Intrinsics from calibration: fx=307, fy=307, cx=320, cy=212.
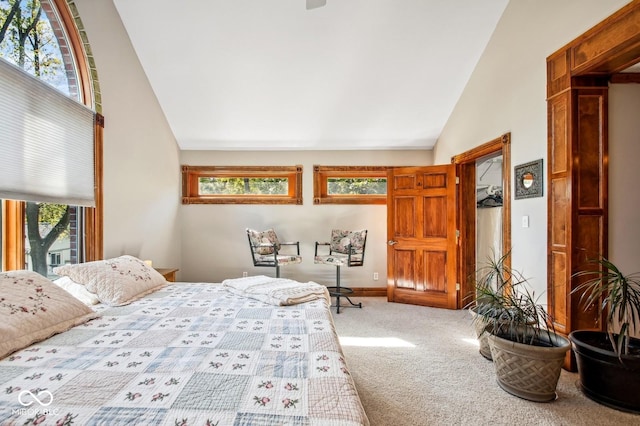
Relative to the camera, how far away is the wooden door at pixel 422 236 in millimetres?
4055

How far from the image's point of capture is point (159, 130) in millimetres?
4043

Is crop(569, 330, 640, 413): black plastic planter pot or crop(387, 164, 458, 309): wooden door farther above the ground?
crop(387, 164, 458, 309): wooden door

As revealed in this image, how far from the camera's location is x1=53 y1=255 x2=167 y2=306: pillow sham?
2.04 metres

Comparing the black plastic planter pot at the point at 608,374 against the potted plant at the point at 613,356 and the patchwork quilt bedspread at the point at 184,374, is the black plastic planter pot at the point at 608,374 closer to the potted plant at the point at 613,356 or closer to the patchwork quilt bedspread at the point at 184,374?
the potted plant at the point at 613,356

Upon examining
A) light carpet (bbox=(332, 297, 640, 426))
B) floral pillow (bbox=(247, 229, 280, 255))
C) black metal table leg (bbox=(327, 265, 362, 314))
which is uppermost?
floral pillow (bbox=(247, 229, 280, 255))

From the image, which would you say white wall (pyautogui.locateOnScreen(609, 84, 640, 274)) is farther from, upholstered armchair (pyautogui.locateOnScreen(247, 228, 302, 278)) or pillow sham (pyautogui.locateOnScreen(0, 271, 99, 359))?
pillow sham (pyautogui.locateOnScreen(0, 271, 99, 359))

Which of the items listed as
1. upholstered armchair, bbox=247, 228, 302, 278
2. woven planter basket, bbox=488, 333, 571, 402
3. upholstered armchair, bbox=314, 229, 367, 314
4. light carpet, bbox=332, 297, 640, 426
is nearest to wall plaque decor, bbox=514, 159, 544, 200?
woven planter basket, bbox=488, 333, 571, 402

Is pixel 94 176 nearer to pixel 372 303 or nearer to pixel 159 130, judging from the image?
pixel 159 130

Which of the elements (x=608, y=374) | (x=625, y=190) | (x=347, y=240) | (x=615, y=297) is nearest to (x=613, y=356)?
(x=608, y=374)

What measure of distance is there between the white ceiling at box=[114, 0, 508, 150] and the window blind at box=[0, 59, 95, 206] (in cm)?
131

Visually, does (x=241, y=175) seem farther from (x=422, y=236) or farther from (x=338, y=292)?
(x=422, y=236)

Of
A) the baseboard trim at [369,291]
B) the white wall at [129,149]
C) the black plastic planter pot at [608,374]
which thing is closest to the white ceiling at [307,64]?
the white wall at [129,149]

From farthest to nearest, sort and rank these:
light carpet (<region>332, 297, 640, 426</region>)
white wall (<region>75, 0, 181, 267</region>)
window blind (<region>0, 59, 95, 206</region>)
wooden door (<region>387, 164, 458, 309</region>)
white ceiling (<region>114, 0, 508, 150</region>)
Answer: wooden door (<region>387, 164, 458, 309</region>), white ceiling (<region>114, 0, 508, 150</region>), white wall (<region>75, 0, 181, 267</region>), window blind (<region>0, 59, 95, 206</region>), light carpet (<region>332, 297, 640, 426</region>)

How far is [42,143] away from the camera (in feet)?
7.59
